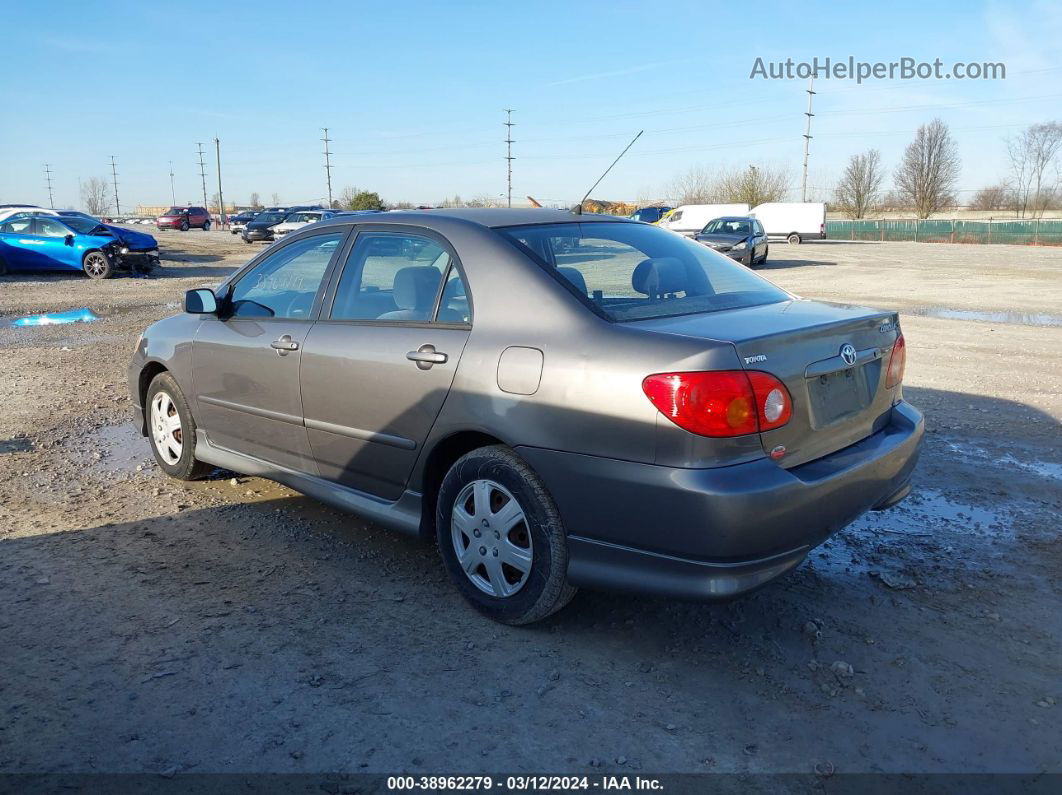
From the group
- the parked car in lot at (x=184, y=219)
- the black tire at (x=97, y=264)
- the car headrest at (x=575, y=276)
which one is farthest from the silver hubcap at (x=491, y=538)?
the parked car in lot at (x=184, y=219)

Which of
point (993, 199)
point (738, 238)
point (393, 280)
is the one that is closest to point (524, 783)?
point (393, 280)

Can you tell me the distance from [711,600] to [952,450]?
12.4 feet

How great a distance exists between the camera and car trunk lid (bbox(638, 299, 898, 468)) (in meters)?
3.14

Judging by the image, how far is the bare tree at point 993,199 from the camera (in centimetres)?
8294

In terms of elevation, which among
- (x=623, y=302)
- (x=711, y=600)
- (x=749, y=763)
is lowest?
(x=749, y=763)

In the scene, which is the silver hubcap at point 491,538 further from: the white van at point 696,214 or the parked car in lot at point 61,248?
the white van at point 696,214

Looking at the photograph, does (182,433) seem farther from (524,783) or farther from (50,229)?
(50,229)

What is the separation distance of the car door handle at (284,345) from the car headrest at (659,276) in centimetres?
171

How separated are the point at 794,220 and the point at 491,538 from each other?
166 ft

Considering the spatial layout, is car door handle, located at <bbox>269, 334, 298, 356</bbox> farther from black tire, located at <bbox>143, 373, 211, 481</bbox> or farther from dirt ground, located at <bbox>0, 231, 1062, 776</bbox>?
black tire, located at <bbox>143, 373, 211, 481</bbox>

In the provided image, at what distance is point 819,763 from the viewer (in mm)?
2703

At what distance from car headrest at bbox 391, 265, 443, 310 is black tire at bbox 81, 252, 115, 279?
20257 millimetres

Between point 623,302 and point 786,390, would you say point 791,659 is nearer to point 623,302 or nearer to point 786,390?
point 786,390

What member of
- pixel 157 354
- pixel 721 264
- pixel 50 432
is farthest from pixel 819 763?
pixel 50 432
